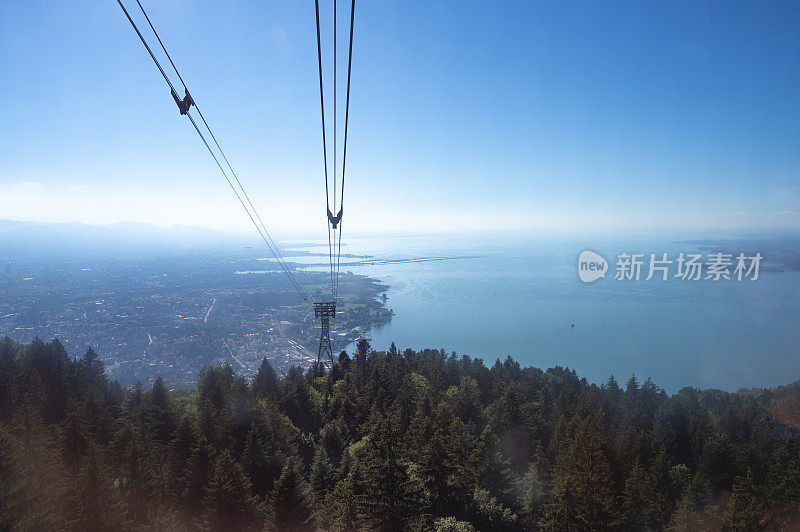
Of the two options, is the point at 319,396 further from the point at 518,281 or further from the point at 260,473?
the point at 518,281

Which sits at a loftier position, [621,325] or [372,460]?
[372,460]

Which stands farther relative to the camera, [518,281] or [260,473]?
[518,281]

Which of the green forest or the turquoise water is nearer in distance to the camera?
the green forest

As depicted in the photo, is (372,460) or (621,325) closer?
(372,460)

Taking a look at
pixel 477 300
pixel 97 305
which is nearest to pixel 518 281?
pixel 477 300

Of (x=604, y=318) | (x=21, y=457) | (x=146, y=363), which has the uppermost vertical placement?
(x=21, y=457)
